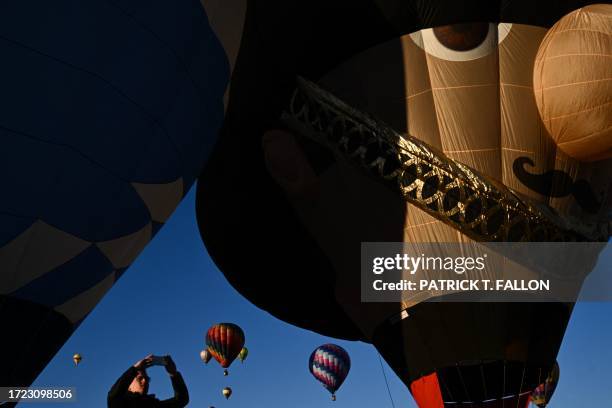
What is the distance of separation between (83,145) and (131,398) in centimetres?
227

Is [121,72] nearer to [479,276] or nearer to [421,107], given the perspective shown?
[421,107]

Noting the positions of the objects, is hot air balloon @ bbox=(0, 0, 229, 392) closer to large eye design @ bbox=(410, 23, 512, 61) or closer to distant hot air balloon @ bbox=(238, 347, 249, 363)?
large eye design @ bbox=(410, 23, 512, 61)

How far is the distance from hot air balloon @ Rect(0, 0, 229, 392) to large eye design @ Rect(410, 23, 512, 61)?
10.6 feet

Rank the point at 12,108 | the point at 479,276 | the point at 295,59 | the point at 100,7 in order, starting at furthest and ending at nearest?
the point at 295,59
the point at 479,276
the point at 100,7
the point at 12,108

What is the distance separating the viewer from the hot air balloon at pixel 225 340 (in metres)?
19.0

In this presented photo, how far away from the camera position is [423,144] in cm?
870

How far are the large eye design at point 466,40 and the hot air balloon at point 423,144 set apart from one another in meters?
0.02

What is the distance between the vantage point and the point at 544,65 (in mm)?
8711

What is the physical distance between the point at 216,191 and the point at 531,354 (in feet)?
15.6

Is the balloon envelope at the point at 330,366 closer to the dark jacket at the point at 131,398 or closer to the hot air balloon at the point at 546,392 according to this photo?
the hot air balloon at the point at 546,392

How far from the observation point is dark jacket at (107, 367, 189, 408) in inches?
162

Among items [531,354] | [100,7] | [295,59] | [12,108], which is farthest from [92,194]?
[531,354]

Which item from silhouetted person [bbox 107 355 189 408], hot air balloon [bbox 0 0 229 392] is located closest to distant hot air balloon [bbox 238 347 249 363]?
hot air balloon [bbox 0 0 229 392]

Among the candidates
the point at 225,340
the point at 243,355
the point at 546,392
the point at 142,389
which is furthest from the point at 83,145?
the point at 243,355
